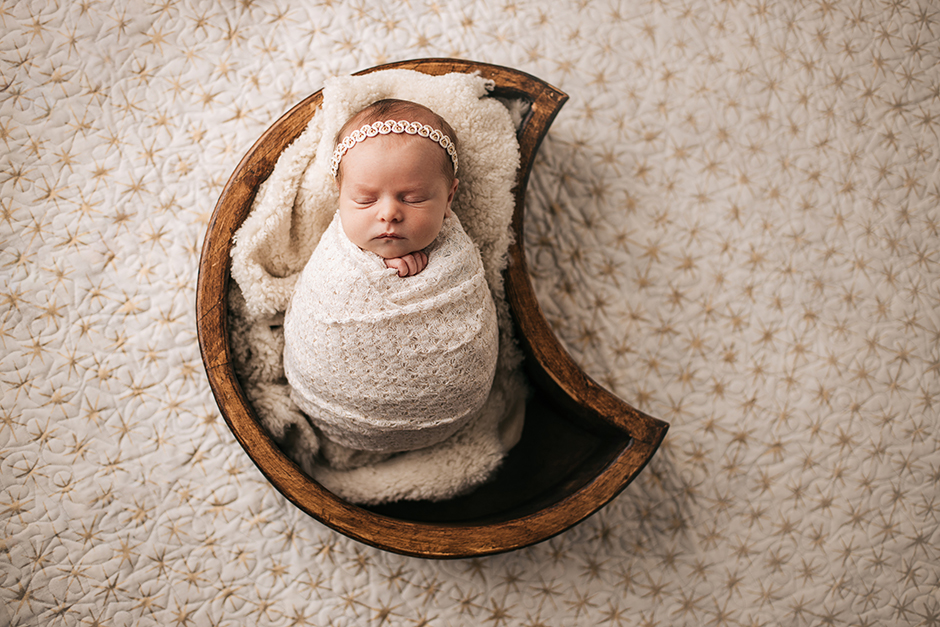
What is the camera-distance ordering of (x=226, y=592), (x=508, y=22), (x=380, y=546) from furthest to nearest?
(x=508, y=22) < (x=226, y=592) < (x=380, y=546)

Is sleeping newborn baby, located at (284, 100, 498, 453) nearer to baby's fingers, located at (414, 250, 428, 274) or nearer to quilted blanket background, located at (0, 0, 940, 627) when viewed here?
baby's fingers, located at (414, 250, 428, 274)

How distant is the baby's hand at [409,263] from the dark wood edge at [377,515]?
197 mm

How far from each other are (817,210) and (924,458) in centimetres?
60

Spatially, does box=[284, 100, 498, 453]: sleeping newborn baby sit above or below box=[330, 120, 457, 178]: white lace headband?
below

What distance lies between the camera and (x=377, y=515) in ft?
2.83

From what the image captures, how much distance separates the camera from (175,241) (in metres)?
1.10

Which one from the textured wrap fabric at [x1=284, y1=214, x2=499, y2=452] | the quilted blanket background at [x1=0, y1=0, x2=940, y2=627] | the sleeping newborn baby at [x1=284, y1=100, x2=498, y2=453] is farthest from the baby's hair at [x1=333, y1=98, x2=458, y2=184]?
the quilted blanket background at [x1=0, y1=0, x2=940, y2=627]

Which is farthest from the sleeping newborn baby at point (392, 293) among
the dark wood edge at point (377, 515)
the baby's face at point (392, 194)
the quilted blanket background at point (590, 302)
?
the quilted blanket background at point (590, 302)

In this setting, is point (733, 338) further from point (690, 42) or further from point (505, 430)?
point (690, 42)

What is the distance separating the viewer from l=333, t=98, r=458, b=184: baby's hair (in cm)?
81

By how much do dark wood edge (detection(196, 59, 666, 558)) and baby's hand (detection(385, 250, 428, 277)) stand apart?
0.65 feet

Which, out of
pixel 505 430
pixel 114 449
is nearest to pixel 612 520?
pixel 505 430

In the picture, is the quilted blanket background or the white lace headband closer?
the white lace headband

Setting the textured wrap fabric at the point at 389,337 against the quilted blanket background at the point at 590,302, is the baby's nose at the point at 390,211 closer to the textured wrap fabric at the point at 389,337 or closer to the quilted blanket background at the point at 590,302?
the textured wrap fabric at the point at 389,337
